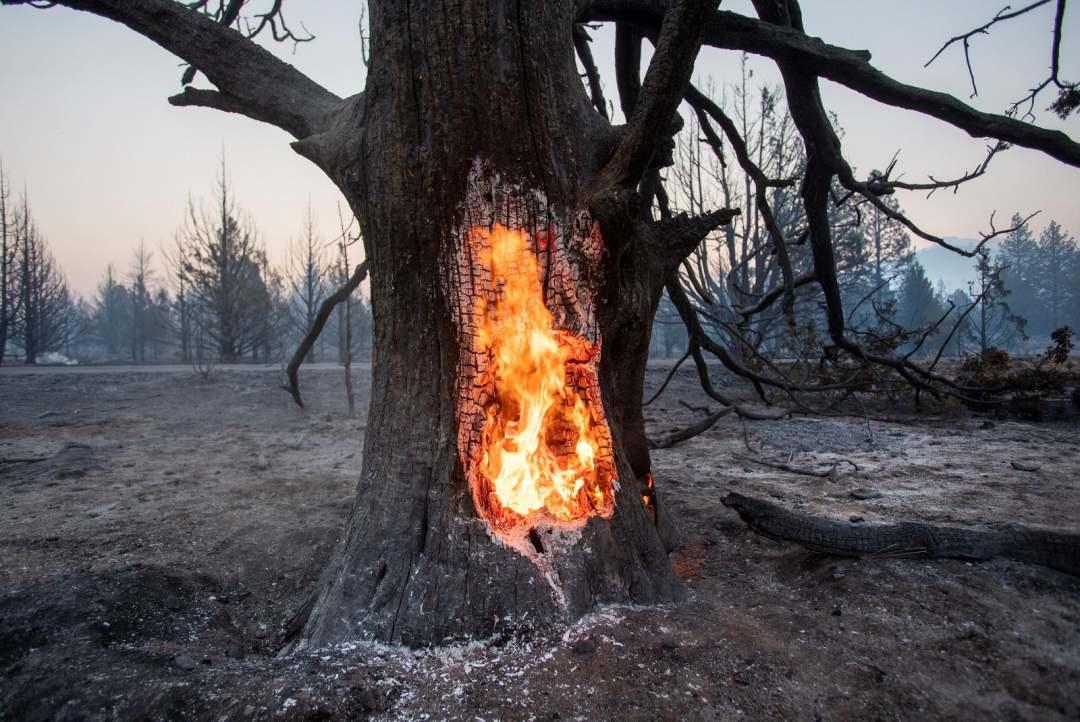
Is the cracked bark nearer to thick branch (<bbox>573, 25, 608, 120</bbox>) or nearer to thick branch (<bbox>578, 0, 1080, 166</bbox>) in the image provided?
thick branch (<bbox>578, 0, 1080, 166</bbox>)

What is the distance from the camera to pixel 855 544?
9.56ft

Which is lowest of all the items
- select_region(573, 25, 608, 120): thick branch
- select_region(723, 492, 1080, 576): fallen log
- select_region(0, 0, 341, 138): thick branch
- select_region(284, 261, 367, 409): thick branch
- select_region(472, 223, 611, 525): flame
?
select_region(723, 492, 1080, 576): fallen log

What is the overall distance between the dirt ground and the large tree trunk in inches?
7.6

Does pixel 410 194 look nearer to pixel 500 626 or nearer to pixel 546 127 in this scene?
pixel 546 127

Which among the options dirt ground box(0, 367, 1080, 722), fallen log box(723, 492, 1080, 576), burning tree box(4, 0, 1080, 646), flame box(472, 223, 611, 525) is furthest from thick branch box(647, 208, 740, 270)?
dirt ground box(0, 367, 1080, 722)

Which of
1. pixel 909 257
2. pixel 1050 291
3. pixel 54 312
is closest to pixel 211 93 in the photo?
pixel 54 312

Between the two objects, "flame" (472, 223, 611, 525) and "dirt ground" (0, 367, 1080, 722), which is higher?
"flame" (472, 223, 611, 525)

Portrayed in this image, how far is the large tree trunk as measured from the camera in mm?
2447

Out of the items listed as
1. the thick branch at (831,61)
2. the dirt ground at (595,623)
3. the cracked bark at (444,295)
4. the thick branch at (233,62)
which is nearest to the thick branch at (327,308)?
the thick branch at (233,62)

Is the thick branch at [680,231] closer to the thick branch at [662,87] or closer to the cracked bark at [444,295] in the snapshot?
the cracked bark at [444,295]

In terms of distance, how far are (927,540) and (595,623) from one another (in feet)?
5.68

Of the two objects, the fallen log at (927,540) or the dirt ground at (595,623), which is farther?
the fallen log at (927,540)

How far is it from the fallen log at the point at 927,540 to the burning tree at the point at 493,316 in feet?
2.71

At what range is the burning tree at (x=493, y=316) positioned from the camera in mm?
2465
